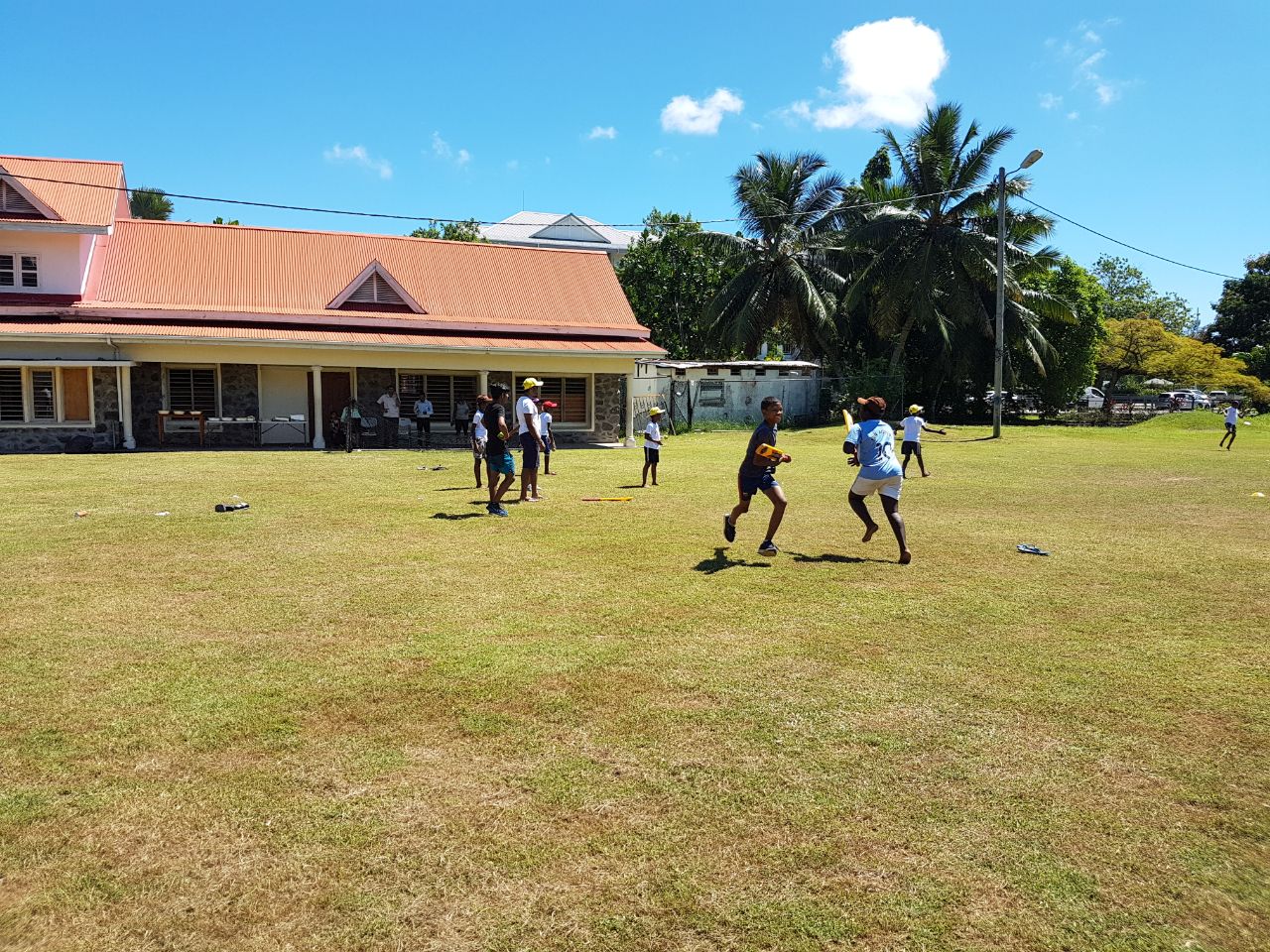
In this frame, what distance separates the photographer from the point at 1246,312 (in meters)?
63.1

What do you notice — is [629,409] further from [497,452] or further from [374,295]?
[497,452]

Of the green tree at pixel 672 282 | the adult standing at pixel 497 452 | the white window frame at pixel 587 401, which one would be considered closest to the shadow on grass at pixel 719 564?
the adult standing at pixel 497 452

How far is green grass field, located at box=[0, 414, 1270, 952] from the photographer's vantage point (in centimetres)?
331

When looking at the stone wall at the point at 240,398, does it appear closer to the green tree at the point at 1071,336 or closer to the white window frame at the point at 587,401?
the white window frame at the point at 587,401

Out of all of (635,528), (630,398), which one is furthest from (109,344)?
(635,528)

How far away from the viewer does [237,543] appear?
33.0 feet

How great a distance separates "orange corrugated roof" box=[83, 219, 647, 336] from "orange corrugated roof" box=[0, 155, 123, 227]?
116cm

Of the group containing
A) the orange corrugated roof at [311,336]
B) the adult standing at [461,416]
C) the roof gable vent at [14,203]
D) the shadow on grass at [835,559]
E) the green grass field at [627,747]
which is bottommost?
the green grass field at [627,747]

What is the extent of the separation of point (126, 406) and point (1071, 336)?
36045mm

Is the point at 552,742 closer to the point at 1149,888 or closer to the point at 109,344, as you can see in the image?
the point at 1149,888

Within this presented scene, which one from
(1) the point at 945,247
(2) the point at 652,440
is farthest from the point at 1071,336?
(2) the point at 652,440

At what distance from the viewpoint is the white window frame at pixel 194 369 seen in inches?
951

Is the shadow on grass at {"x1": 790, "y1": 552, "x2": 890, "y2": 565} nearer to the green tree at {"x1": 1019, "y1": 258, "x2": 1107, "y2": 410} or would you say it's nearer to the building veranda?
the building veranda

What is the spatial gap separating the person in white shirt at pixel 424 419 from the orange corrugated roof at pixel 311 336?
1.74 metres
